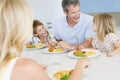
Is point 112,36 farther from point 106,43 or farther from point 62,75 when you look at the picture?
point 62,75

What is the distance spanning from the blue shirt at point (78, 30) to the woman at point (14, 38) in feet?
5.58

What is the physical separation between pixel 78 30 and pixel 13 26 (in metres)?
1.79

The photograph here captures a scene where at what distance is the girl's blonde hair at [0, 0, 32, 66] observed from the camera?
0.89 metres

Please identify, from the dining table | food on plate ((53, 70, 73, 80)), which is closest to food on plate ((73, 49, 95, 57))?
the dining table

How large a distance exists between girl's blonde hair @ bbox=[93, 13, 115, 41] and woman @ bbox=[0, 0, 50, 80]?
1.55 meters

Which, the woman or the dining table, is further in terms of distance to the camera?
the dining table

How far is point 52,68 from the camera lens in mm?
1621

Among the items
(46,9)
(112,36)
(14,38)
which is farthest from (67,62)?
(46,9)

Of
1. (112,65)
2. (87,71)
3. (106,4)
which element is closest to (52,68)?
(87,71)

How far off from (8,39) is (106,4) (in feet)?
8.55

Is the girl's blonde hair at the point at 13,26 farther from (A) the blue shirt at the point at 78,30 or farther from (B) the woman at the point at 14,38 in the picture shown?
(A) the blue shirt at the point at 78,30

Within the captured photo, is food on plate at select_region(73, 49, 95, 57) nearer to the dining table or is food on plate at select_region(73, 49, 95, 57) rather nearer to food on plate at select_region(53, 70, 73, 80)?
the dining table

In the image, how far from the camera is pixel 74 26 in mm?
2660

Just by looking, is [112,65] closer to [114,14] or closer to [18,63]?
[18,63]
